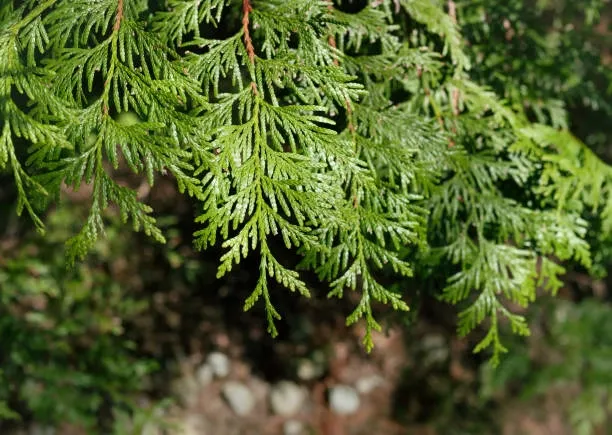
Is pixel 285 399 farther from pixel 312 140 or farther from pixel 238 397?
pixel 312 140

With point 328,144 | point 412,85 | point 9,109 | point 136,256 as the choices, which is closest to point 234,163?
point 328,144

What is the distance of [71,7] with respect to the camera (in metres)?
1.38

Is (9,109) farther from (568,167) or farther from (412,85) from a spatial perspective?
(568,167)

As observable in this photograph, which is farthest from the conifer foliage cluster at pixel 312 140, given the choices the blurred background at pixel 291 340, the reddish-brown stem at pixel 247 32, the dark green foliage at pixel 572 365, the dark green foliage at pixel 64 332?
the dark green foliage at pixel 572 365

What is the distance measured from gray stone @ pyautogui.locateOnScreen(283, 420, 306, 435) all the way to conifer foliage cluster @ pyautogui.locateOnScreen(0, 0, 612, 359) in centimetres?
171

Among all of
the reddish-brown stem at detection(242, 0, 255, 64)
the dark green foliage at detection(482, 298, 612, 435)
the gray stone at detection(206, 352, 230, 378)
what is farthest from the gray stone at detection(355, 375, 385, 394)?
the reddish-brown stem at detection(242, 0, 255, 64)

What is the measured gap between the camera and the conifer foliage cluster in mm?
1270

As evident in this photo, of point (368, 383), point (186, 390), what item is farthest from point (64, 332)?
point (368, 383)

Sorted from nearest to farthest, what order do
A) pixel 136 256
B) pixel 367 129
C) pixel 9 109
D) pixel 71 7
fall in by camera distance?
pixel 9 109
pixel 71 7
pixel 367 129
pixel 136 256

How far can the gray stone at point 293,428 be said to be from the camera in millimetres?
3375

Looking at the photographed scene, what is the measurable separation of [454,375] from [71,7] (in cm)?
282

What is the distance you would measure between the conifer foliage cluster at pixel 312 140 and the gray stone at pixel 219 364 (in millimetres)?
1589

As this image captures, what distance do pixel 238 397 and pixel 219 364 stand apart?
0.20 metres

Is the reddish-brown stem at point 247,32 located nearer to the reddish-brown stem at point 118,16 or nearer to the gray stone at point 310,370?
the reddish-brown stem at point 118,16
